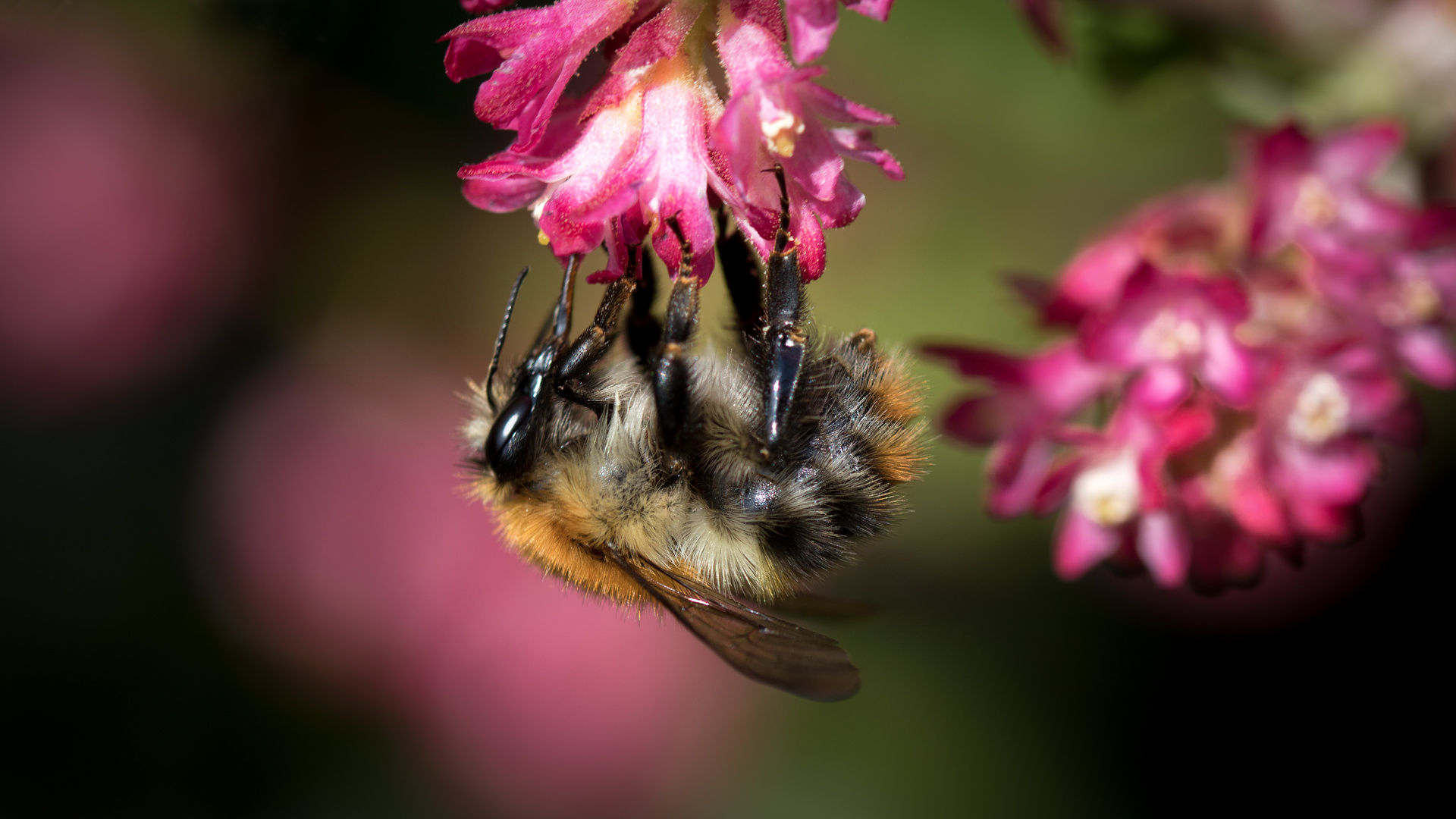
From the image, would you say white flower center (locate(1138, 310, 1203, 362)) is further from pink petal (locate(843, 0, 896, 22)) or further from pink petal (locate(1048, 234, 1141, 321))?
pink petal (locate(843, 0, 896, 22))

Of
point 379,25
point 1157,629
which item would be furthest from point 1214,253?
point 379,25

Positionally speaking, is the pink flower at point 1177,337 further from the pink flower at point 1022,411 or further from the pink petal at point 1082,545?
the pink petal at point 1082,545

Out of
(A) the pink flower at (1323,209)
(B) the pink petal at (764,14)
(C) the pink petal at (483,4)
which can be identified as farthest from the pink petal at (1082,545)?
(C) the pink petal at (483,4)

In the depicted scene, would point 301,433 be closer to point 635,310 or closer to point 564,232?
point 635,310

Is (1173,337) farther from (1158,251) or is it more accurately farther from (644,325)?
(644,325)

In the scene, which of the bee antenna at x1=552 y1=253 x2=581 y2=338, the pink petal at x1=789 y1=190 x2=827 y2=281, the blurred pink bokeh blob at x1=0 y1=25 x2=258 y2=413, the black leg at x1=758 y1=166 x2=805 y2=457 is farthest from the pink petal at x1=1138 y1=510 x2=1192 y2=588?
the blurred pink bokeh blob at x1=0 y1=25 x2=258 y2=413

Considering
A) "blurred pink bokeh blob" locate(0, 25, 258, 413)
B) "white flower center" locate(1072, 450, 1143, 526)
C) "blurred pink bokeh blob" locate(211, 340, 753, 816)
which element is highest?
"white flower center" locate(1072, 450, 1143, 526)
